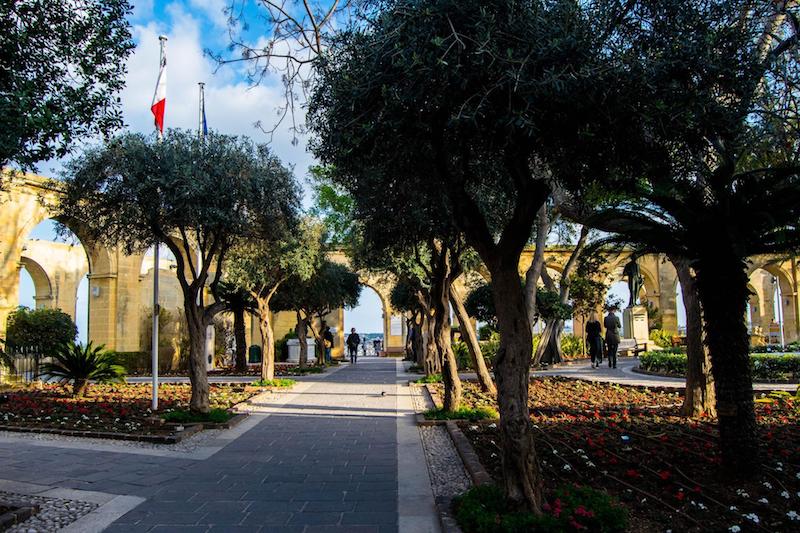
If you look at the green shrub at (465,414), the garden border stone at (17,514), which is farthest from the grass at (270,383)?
the garden border stone at (17,514)

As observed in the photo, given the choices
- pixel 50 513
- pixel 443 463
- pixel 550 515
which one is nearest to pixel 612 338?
pixel 443 463

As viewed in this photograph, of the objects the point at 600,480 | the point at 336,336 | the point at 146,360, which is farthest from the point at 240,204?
the point at 336,336

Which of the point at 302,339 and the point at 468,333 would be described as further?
the point at 302,339

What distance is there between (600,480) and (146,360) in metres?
20.1

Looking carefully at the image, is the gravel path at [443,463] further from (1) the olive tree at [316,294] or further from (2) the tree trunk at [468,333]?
(1) the olive tree at [316,294]

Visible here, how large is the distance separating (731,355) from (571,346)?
2128 cm

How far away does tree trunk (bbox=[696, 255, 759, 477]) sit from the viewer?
5.01m

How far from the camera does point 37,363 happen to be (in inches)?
646

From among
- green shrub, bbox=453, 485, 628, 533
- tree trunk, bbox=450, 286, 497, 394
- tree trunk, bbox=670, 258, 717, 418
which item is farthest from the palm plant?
tree trunk, bbox=670, 258, 717, 418

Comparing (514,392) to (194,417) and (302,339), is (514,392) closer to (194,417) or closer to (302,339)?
(194,417)

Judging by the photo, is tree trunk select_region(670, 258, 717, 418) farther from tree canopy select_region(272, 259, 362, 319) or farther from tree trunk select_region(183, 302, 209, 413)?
tree canopy select_region(272, 259, 362, 319)

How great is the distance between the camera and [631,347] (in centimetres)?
2664

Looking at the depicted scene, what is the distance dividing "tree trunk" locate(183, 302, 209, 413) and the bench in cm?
2127

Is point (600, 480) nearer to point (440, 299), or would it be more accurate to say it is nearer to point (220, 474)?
point (220, 474)
